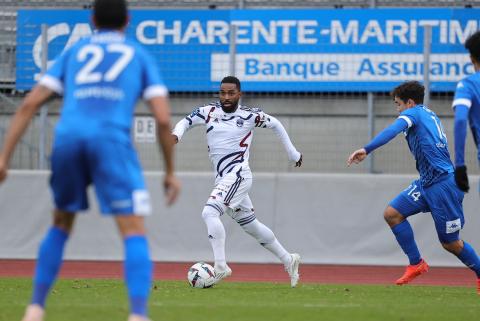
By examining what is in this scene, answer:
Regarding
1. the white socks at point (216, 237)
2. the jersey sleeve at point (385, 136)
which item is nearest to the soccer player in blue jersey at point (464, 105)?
the jersey sleeve at point (385, 136)

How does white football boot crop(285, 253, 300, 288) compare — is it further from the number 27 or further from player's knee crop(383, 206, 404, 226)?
the number 27

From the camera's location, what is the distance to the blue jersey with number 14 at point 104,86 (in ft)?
18.3

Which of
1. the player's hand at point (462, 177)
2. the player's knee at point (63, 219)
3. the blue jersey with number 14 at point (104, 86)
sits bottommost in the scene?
the player's knee at point (63, 219)

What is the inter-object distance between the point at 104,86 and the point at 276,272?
809cm

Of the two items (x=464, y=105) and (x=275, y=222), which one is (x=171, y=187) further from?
(x=275, y=222)

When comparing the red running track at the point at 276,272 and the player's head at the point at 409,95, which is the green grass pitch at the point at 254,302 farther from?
the player's head at the point at 409,95

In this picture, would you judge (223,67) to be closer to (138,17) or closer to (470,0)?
(138,17)

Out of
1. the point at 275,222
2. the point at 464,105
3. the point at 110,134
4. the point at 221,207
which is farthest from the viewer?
the point at 275,222

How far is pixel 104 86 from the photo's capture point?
222 inches

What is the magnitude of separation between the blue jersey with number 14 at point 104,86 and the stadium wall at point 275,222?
8.95 metres

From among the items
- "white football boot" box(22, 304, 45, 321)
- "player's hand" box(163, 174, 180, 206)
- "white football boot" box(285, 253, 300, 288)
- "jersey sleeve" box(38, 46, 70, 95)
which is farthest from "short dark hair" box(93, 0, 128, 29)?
"white football boot" box(285, 253, 300, 288)

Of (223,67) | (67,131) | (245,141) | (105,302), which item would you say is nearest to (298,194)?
(223,67)

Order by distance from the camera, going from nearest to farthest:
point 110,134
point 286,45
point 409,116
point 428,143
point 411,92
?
point 110,134
point 409,116
point 428,143
point 411,92
point 286,45

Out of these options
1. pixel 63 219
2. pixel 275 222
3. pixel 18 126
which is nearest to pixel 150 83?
pixel 18 126
